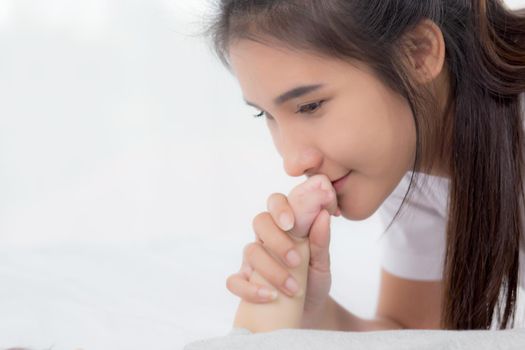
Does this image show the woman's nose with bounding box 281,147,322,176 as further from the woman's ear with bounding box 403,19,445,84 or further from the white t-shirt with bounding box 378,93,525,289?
the white t-shirt with bounding box 378,93,525,289

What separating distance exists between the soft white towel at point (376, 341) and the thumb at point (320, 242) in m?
0.31

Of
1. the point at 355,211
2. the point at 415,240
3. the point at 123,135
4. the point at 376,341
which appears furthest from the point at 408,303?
the point at 123,135

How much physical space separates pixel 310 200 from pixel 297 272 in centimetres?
11

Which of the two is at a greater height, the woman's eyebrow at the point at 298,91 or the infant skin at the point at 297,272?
the woman's eyebrow at the point at 298,91

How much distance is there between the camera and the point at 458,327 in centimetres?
137

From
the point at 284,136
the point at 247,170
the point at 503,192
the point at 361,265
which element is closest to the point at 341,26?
the point at 284,136

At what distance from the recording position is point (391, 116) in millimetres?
1227

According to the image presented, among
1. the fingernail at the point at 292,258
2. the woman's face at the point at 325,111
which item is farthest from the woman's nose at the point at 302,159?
the fingernail at the point at 292,258

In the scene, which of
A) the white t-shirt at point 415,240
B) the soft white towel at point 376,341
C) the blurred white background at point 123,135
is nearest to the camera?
the soft white towel at point 376,341

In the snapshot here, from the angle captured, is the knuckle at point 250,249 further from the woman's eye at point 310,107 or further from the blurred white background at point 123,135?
the blurred white background at point 123,135

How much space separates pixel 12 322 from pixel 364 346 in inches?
24.9

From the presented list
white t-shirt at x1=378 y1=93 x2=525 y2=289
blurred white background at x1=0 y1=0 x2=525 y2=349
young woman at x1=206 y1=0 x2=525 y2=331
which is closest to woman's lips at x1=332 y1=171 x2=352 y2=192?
young woman at x1=206 y1=0 x2=525 y2=331

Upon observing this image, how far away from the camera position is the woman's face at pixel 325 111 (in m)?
1.18

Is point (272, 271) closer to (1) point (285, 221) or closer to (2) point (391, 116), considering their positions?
(1) point (285, 221)
